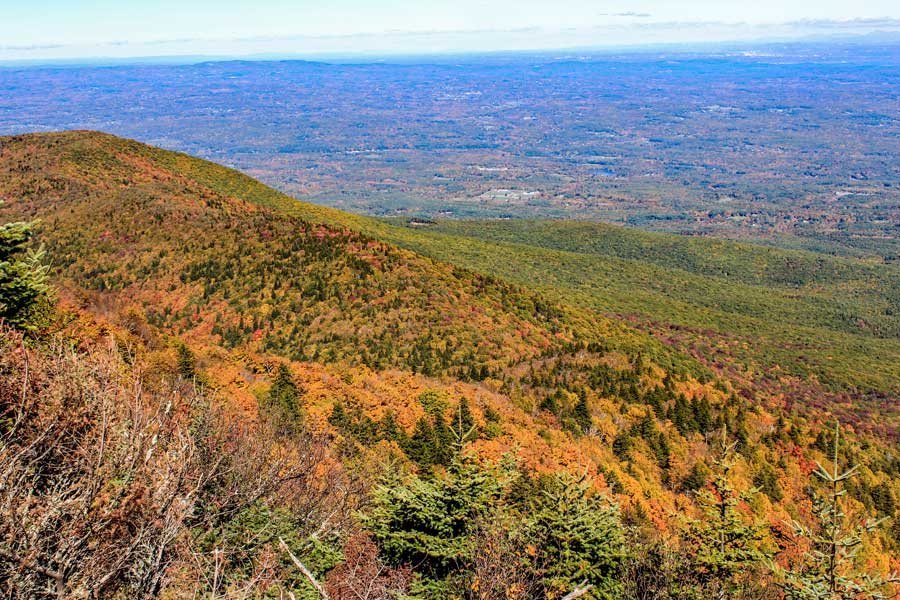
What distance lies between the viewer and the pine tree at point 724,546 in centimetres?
1249

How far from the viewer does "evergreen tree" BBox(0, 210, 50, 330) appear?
44.1 feet

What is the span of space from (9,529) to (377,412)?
61.1 ft

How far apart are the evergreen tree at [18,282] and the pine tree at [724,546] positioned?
16300 millimetres

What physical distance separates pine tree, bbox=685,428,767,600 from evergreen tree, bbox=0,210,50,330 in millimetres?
16300

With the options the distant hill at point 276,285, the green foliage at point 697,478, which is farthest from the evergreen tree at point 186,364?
the green foliage at point 697,478

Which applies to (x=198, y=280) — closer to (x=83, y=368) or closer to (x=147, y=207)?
(x=147, y=207)

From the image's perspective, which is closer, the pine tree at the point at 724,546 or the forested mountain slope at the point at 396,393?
the forested mountain slope at the point at 396,393


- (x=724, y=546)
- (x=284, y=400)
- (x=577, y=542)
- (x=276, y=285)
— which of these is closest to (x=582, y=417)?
(x=284, y=400)

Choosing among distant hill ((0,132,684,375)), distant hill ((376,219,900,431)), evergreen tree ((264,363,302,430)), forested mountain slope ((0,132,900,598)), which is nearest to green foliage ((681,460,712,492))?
forested mountain slope ((0,132,900,598))

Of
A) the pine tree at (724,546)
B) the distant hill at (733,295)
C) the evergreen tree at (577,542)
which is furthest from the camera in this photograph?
the distant hill at (733,295)

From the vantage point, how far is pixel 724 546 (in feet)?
42.3

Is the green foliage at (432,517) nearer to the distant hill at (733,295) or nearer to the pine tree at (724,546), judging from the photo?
the pine tree at (724,546)

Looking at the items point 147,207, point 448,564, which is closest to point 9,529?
point 448,564

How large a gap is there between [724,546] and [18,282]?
56.2 ft
